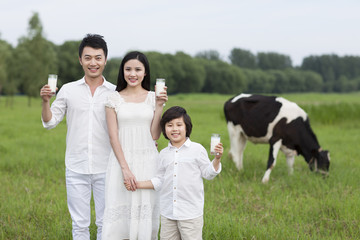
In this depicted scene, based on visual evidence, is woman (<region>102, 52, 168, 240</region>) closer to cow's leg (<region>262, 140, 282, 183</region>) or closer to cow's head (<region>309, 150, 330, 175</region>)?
cow's leg (<region>262, 140, 282, 183</region>)

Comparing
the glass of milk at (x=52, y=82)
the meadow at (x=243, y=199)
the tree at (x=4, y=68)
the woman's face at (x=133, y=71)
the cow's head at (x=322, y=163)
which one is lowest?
the meadow at (x=243, y=199)

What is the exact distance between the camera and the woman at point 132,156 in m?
3.30

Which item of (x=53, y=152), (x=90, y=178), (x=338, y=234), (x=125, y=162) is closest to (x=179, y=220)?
(x=125, y=162)

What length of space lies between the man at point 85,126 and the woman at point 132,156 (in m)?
0.26

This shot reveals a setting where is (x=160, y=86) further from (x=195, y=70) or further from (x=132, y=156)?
(x=195, y=70)

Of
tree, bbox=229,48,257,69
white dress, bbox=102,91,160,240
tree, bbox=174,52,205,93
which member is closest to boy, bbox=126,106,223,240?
white dress, bbox=102,91,160,240

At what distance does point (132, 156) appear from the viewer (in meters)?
3.30

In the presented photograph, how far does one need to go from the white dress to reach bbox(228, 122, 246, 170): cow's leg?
15.8 feet

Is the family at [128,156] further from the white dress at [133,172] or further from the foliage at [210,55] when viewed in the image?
the foliage at [210,55]

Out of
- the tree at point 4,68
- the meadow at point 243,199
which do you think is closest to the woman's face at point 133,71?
the meadow at point 243,199

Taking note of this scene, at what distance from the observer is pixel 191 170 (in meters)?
3.20

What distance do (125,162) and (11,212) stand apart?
2720mm

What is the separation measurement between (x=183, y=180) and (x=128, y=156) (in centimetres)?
52

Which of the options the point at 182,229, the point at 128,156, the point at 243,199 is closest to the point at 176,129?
the point at 128,156
